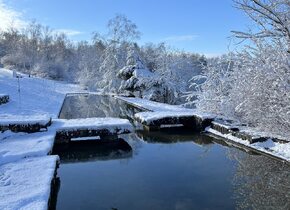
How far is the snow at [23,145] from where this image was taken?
21.8 ft

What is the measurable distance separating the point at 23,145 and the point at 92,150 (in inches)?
78.5

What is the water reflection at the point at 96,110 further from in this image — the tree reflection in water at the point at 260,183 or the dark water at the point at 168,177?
the tree reflection in water at the point at 260,183

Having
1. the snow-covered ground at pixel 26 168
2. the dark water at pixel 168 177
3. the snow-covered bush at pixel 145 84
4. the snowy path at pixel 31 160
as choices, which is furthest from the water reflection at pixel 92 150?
the snow-covered bush at pixel 145 84

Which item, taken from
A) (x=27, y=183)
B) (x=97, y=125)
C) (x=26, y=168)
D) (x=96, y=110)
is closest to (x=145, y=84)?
(x=96, y=110)

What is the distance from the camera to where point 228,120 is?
461 inches

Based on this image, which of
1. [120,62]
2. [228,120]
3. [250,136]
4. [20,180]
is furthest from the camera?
[120,62]

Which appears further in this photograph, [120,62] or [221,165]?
[120,62]

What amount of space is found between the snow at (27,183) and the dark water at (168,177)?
53cm

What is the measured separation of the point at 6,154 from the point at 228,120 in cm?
743

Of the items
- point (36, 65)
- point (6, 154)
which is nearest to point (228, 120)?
point (6, 154)

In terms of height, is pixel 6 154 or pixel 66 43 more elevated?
pixel 66 43

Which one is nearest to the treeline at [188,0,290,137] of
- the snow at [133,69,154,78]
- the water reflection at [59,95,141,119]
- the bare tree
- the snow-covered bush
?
the bare tree

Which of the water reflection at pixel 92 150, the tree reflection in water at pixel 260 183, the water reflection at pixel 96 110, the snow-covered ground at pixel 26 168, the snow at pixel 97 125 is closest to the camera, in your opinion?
the snow-covered ground at pixel 26 168

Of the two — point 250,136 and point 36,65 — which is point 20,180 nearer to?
point 250,136
